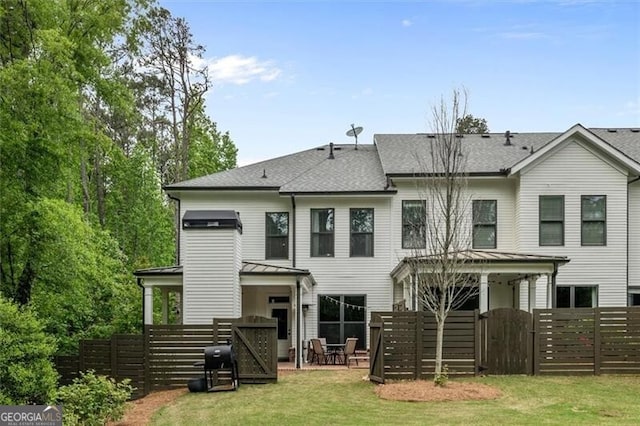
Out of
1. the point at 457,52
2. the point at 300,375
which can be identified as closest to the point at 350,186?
the point at 457,52

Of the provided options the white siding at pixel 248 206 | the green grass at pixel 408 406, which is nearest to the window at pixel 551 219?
the green grass at pixel 408 406

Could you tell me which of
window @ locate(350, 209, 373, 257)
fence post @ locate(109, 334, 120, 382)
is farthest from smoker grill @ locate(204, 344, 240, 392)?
window @ locate(350, 209, 373, 257)

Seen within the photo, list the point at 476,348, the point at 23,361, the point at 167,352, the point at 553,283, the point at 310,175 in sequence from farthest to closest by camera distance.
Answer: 1. the point at 310,175
2. the point at 553,283
3. the point at 167,352
4. the point at 476,348
5. the point at 23,361

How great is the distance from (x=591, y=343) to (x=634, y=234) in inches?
270

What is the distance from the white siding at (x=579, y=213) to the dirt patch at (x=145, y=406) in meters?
11.5

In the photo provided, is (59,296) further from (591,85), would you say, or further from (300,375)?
(591,85)

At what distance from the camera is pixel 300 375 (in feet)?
48.3

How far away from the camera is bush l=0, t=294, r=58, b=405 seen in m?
10.3

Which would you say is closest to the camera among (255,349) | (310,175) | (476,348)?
(476,348)

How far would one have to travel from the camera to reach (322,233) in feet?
63.6

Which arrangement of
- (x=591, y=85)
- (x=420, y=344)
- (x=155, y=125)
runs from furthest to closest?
(x=155, y=125) < (x=591, y=85) < (x=420, y=344)

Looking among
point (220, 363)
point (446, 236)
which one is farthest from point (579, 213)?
point (220, 363)

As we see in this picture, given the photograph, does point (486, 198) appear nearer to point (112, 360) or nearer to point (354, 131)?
point (354, 131)

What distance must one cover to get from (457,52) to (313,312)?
9.51 metres
